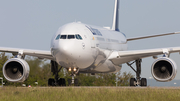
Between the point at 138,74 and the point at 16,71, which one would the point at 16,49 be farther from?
the point at 138,74

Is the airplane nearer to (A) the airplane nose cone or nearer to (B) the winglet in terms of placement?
(A) the airplane nose cone

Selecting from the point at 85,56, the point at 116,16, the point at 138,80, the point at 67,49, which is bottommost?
the point at 138,80

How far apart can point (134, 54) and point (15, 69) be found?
738 cm

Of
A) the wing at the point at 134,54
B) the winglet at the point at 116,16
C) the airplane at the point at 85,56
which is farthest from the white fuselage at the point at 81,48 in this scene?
the winglet at the point at 116,16

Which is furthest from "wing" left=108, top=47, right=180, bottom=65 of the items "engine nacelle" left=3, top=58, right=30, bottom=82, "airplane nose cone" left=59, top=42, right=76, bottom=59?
"engine nacelle" left=3, top=58, right=30, bottom=82

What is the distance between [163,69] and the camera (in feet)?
69.0

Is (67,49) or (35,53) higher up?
(67,49)

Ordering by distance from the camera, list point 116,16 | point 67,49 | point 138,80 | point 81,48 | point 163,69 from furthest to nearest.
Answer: point 116,16 < point 138,80 < point 163,69 < point 81,48 < point 67,49

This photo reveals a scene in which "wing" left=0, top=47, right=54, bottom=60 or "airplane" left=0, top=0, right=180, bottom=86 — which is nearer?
"airplane" left=0, top=0, right=180, bottom=86

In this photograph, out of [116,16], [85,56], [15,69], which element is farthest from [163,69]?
[116,16]

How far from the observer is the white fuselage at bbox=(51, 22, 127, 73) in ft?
62.2

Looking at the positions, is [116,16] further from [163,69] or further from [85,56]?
[85,56]

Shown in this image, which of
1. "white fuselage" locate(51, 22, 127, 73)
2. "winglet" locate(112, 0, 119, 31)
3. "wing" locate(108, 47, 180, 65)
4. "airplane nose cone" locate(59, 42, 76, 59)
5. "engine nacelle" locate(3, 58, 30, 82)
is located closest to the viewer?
"airplane nose cone" locate(59, 42, 76, 59)

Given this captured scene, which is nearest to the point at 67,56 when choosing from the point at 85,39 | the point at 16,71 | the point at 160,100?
the point at 85,39
